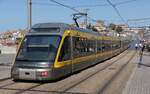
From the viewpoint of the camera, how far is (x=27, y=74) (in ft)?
58.9

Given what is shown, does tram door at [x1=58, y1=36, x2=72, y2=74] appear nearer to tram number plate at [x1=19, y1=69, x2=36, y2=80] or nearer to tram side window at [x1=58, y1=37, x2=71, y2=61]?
tram side window at [x1=58, y1=37, x2=71, y2=61]

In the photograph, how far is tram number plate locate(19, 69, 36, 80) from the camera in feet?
58.5

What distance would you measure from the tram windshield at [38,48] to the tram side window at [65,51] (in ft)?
1.77

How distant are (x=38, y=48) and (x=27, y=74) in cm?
145

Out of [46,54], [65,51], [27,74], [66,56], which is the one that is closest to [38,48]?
[46,54]

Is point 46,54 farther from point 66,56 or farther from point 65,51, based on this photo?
point 66,56

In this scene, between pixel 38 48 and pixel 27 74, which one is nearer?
pixel 27 74

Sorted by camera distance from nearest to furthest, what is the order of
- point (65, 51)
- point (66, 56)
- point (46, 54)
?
1. point (46, 54)
2. point (65, 51)
3. point (66, 56)

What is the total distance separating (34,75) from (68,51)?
10.6 ft

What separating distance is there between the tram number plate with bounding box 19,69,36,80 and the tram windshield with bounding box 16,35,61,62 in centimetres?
64

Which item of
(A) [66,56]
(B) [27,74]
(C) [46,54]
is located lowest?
(B) [27,74]

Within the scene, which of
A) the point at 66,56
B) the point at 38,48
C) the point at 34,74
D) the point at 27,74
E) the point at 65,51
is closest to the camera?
the point at 34,74

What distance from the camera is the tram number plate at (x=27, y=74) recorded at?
58.5ft

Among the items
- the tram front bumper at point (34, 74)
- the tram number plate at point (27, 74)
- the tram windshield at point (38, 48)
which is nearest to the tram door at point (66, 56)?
the tram windshield at point (38, 48)
